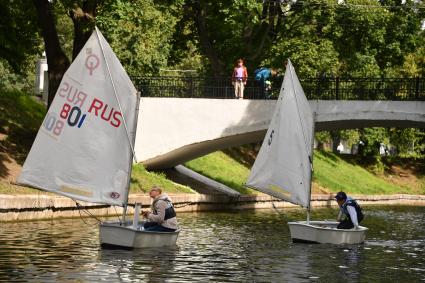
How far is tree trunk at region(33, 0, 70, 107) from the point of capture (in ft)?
151

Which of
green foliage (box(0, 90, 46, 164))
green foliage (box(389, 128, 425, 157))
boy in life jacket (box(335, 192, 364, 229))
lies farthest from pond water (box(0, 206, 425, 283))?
green foliage (box(389, 128, 425, 157))

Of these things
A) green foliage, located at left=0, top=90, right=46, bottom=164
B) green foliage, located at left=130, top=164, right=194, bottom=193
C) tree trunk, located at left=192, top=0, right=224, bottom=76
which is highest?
tree trunk, located at left=192, top=0, right=224, bottom=76

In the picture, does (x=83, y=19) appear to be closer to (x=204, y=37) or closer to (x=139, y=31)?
(x=139, y=31)

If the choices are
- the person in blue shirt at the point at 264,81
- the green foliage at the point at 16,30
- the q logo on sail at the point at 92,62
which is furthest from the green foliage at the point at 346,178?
the q logo on sail at the point at 92,62

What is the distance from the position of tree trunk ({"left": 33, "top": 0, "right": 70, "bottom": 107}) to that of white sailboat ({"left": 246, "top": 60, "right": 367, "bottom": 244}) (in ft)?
43.1

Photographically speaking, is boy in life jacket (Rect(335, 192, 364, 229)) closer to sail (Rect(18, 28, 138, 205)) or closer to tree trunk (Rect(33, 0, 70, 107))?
sail (Rect(18, 28, 138, 205))

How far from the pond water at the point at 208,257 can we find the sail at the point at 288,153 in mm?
1727

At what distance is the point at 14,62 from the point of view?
50938mm

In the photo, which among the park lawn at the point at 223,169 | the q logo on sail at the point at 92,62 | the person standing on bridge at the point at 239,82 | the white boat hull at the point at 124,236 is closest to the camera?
the white boat hull at the point at 124,236

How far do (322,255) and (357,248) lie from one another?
278 cm

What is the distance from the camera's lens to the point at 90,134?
29938 millimetres

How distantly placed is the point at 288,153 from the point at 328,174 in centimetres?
3542

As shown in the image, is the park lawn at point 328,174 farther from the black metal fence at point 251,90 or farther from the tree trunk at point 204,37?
the black metal fence at point 251,90

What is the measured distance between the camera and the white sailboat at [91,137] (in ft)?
96.9
